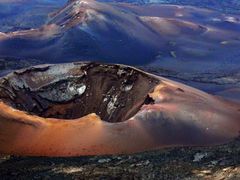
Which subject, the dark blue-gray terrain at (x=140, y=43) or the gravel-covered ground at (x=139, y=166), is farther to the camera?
the dark blue-gray terrain at (x=140, y=43)

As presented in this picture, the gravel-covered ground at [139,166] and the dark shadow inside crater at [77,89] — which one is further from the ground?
the dark shadow inside crater at [77,89]

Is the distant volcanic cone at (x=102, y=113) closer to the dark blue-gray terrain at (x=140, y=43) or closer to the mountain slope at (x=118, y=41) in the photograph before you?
the dark blue-gray terrain at (x=140, y=43)

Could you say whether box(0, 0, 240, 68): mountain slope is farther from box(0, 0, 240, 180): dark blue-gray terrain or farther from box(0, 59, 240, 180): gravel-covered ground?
box(0, 59, 240, 180): gravel-covered ground

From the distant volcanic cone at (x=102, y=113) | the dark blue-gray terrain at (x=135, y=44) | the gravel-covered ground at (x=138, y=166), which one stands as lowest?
the gravel-covered ground at (x=138, y=166)

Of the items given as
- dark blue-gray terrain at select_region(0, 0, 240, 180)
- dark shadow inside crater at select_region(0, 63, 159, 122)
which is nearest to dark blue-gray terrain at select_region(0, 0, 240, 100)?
dark blue-gray terrain at select_region(0, 0, 240, 180)

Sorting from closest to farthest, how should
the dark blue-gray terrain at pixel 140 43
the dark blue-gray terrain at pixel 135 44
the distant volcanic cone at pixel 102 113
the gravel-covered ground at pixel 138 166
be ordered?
the gravel-covered ground at pixel 138 166, the distant volcanic cone at pixel 102 113, the dark blue-gray terrain at pixel 140 43, the dark blue-gray terrain at pixel 135 44

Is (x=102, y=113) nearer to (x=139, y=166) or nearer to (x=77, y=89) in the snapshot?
(x=77, y=89)

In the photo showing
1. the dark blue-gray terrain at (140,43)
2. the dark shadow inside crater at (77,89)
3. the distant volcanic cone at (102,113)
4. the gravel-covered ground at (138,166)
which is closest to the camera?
the gravel-covered ground at (138,166)

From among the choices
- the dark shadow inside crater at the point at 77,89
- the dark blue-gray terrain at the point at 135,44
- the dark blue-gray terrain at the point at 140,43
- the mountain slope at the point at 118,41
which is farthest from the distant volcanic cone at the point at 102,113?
the mountain slope at the point at 118,41

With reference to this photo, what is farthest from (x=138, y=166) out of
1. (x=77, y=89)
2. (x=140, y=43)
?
(x=140, y=43)
